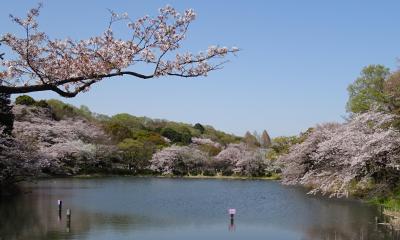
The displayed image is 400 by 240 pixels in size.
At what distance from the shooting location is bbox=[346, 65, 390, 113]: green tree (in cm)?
2756

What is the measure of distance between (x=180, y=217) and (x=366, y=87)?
17242mm

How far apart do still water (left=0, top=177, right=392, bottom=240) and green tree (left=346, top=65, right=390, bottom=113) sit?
6754 millimetres

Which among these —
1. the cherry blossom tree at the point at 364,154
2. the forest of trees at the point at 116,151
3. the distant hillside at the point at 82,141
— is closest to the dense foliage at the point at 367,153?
the cherry blossom tree at the point at 364,154

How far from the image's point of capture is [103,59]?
237 inches

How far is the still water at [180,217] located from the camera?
45.5 ft

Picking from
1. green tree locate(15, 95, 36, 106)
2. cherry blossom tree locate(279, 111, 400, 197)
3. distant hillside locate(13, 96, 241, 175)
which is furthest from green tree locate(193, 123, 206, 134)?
cherry blossom tree locate(279, 111, 400, 197)

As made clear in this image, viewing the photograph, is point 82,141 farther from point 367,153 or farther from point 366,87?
point 367,153

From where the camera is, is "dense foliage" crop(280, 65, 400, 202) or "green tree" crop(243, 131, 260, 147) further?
"green tree" crop(243, 131, 260, 147)

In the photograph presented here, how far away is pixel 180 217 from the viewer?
1730 centimetres

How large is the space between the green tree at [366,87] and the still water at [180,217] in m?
6.75

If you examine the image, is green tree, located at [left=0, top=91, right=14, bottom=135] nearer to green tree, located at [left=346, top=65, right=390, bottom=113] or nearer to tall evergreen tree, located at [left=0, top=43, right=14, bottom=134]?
tall evergreen tree, located at [left=0, top=43, right=14, bottom=134]

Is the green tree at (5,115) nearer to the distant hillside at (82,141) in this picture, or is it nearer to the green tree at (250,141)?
the distant hillside at (82,141)

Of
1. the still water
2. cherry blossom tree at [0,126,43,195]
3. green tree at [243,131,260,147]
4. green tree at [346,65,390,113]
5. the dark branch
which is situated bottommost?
the still water

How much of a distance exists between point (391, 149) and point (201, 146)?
125ft
